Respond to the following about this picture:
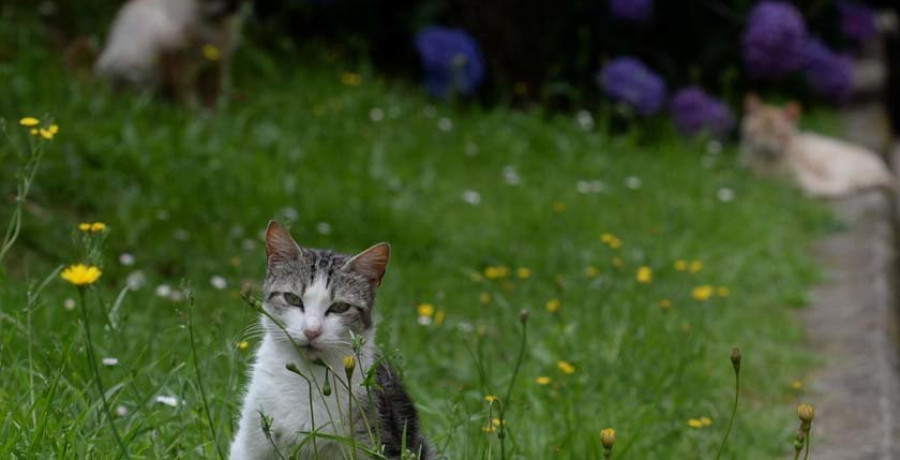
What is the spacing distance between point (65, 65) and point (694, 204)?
3836 mm

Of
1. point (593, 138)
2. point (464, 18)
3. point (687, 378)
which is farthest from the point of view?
point (464, 18)

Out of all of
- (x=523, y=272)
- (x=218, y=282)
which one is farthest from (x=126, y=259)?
(x=523, y=272)

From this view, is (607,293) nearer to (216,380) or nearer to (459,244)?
(459,244)

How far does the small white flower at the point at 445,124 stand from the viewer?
7.86m

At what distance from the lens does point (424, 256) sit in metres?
5.84

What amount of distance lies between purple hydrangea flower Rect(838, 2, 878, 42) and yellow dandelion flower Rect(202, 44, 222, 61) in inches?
246

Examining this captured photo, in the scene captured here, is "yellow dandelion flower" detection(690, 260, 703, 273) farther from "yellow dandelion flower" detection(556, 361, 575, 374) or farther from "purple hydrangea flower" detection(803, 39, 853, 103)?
"purple hydrangea flower" detection(803, 39, 853, 103)

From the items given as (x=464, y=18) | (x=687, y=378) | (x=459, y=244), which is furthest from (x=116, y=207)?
(x=464, y=18)

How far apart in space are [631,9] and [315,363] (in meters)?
7.25

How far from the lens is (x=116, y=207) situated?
18.0 ft

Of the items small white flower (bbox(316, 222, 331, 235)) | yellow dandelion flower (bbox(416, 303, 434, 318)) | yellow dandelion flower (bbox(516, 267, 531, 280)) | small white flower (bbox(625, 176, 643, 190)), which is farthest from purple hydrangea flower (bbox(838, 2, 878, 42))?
yellow dandelion flower (bbox(416, 303, 434, 318))

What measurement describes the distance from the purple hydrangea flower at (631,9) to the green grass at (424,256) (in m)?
1.10

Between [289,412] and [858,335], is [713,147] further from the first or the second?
[289,412]

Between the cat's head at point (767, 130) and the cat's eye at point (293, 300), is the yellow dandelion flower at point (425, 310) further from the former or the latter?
the cat's head at point (767, 130)
